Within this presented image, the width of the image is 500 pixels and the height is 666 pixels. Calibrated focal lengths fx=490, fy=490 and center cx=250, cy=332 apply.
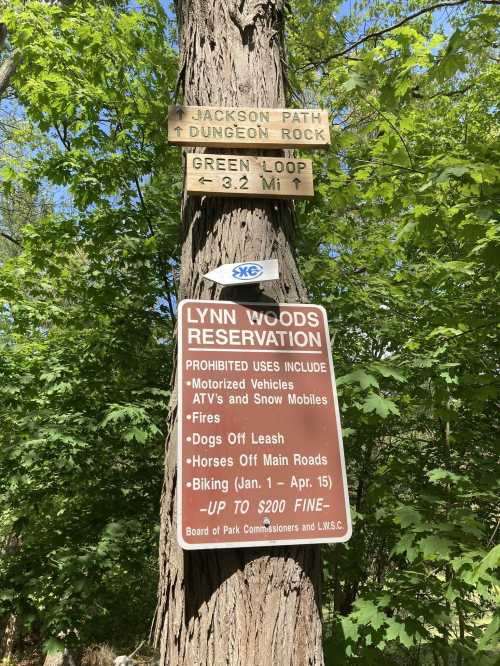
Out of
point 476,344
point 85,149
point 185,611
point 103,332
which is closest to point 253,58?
point 185,611

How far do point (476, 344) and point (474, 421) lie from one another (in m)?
0.92

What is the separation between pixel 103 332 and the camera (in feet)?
14.1

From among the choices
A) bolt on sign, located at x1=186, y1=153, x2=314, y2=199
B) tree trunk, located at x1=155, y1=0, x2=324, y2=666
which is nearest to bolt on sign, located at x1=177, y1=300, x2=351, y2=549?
tree trunk, located at x1=155, y1=0, x2=324, y2=666

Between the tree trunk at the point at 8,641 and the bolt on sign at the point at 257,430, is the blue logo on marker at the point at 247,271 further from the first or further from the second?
the tree trunk at the point at 8,641

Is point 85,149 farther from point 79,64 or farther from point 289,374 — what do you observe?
point 289,374

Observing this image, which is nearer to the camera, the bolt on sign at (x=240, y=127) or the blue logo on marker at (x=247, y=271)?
the blue logo on marker at (x=247, y=271)

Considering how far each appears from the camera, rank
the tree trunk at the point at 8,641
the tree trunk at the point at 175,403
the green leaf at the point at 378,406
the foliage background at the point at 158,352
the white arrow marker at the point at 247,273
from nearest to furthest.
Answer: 1. the tree trunk at the point at 175,403
2. the white arrow marker at the point at 247,273
3. the green leaf at the point at 378,406
4. the foliage background at the point at 158,352
5. the tree trunk at the point at 8,641

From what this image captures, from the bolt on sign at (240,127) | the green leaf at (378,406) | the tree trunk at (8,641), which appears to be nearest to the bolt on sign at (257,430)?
the bolt on sign at (240,127)

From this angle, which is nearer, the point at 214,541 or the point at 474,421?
the point at 214,541

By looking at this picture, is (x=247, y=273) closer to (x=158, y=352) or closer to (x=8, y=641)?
(x=158, y=352)

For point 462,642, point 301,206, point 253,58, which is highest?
point 301,206

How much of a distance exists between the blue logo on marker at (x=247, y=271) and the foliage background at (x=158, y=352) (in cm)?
140

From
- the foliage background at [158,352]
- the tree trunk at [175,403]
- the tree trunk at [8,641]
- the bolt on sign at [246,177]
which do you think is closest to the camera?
the tree trunk at [175,403]

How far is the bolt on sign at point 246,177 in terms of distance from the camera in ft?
5.94
